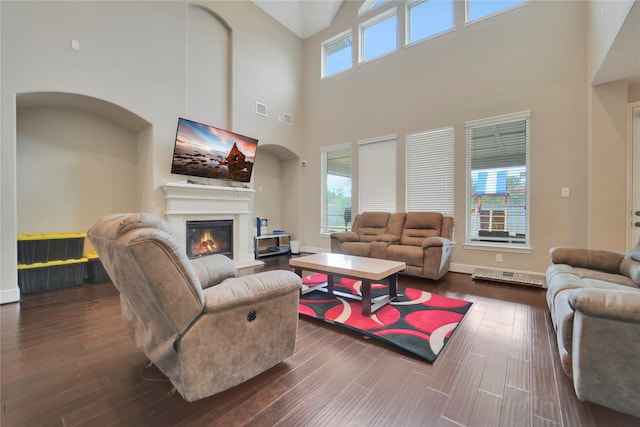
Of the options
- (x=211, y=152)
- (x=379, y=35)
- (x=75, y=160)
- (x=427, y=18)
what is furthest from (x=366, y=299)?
(x=379, y=35)

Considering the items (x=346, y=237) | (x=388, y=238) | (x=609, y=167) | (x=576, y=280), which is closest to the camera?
(x=576, y=280)

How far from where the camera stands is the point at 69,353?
194 cm

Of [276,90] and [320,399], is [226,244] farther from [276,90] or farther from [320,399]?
[320,399]

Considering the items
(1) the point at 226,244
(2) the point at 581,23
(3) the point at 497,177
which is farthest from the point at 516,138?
(1) the point at 226,244

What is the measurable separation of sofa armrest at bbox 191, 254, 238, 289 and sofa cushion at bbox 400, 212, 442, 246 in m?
3.10

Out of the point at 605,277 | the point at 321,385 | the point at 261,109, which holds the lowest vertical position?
the point at 321,385

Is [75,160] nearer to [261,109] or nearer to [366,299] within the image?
[261,109]

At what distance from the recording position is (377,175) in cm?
542

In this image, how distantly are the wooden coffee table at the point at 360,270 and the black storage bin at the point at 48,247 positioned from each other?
308cm

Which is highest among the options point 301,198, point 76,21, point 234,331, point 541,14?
point 541,14

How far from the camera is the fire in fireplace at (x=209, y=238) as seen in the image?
465 cm

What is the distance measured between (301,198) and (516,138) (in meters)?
4.36

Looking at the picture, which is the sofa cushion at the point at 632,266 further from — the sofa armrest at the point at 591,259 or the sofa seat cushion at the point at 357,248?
the sofa seat cushion at the point at 357,248

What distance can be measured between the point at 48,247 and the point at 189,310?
3.62m
